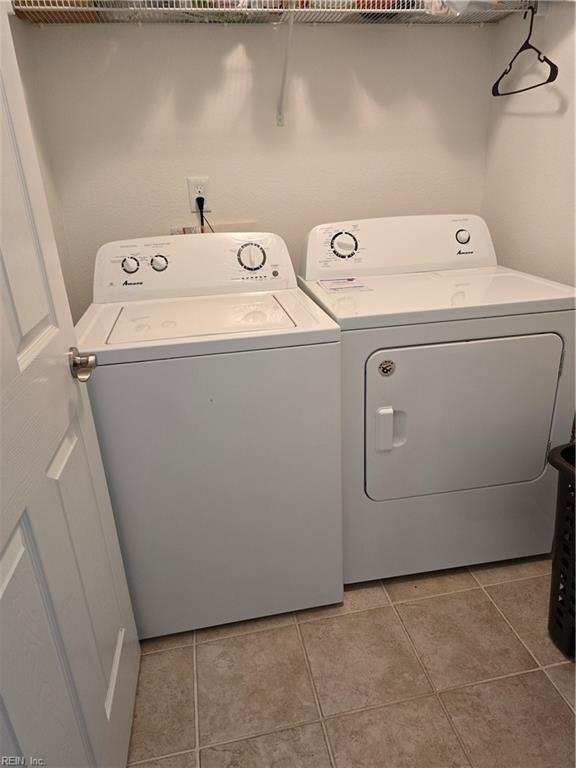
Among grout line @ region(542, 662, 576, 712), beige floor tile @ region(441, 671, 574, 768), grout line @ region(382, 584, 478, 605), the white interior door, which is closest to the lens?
the white interior door

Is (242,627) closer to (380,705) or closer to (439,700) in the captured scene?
(380,705)

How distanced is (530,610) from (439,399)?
71 centimetres

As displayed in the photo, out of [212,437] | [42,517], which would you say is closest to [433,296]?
[212,437]

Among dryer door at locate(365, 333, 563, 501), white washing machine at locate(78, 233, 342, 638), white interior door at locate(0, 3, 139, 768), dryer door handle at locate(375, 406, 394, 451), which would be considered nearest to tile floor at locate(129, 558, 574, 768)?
white washing machine at locate(78, 233, 342, 638)

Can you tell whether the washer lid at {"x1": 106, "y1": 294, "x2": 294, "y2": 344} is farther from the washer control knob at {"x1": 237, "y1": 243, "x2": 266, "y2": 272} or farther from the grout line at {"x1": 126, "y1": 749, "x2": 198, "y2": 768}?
the grout line at {"x1": 126, "y1": 749, "x2": 198, "y2": 768}

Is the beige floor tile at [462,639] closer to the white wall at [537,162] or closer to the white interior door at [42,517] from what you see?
the white interior door at [42,517]

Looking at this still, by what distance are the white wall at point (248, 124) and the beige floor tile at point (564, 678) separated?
5.20 feet

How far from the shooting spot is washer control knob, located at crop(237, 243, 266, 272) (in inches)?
67.9

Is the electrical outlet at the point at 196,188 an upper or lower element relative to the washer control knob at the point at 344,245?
upper

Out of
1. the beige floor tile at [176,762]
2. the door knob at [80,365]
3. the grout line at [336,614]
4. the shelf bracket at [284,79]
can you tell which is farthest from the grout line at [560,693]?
the shelf bracket at [284,79]

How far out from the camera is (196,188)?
74.0 inches

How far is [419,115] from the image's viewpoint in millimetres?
1950

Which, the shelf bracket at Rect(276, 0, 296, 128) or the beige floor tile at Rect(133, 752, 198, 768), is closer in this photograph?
the beige floor tile at Rect(133, 752, 198, 768)

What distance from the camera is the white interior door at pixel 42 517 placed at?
69 centimetres
